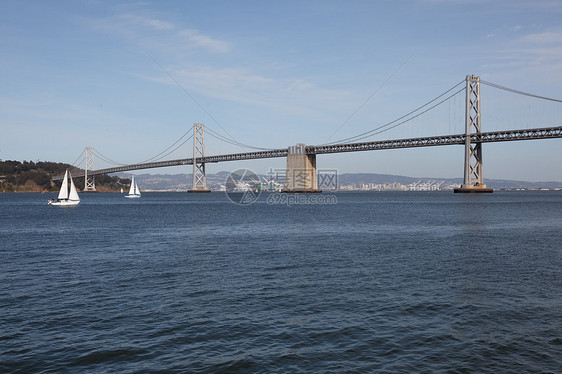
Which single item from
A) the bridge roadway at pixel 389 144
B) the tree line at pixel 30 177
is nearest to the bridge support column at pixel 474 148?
the bridge roadway at pixel 389 144

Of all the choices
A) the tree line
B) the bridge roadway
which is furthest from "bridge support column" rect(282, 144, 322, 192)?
the tree line

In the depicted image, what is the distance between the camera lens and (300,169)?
4158 inches

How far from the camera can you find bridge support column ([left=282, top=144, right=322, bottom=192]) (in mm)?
105375

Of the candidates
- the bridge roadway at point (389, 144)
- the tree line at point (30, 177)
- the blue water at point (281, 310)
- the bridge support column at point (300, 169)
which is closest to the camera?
the blue water at point (281, 310)

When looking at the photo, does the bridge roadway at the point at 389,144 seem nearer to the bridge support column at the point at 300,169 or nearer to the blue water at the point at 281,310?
the bridge support column at the point at 300,169

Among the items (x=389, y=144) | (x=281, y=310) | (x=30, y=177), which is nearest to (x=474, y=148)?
(x=389, y=144)

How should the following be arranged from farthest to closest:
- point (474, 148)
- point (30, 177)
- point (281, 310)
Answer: point (30, 177) → point (474, 148) → point (281, 310)

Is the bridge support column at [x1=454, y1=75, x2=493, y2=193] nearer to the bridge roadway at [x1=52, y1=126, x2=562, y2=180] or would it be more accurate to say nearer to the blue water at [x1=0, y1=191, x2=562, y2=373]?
the bridge roadway at [x1=52, y1=126, x2=562, y2=180]

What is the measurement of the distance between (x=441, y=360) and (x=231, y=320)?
13.4 feet

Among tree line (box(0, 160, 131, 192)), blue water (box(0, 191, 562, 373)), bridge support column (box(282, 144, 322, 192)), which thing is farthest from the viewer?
tree line (box(0, 160, 131, 192))

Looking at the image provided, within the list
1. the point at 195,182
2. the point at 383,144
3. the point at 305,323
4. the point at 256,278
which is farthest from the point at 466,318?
the point at 195,182

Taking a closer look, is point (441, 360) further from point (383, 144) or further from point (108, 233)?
point (383, 144)

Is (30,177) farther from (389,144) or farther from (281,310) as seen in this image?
(281,310)

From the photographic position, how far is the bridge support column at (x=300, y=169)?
10538 centimetres
